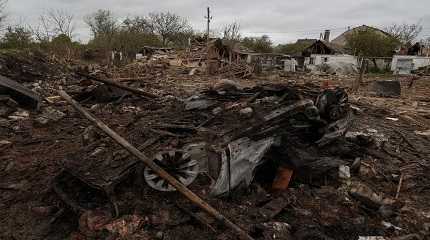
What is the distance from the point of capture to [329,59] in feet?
101

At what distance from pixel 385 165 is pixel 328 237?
2342 millimetres

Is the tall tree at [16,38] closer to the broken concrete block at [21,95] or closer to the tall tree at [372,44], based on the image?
the broken concrete block at [21,95]

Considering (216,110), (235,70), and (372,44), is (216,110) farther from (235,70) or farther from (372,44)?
(372,44)

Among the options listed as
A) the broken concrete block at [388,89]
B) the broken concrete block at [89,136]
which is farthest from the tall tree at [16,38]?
the broken concrete block at [388,89]

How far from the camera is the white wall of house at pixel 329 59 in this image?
29.4 m

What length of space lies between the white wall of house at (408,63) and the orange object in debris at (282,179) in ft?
91.9

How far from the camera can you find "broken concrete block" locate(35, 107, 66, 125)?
21.3 ft

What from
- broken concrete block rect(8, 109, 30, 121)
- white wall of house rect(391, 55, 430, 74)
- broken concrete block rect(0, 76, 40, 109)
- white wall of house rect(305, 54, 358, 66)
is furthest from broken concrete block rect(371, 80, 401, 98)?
white wall of house rect(391, 55, 430, 74)

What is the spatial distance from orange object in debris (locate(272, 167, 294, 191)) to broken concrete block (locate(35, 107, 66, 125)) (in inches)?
187

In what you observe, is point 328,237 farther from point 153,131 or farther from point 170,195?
point 153,131

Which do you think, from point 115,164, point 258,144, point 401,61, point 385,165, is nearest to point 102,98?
point 115,164

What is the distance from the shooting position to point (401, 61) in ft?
94.0

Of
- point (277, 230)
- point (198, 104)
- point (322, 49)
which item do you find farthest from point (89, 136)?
point (322, 49)

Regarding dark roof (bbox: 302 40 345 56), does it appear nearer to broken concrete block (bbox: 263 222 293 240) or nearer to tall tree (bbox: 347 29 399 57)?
tall tree (bbox: 347 29 399 57)
